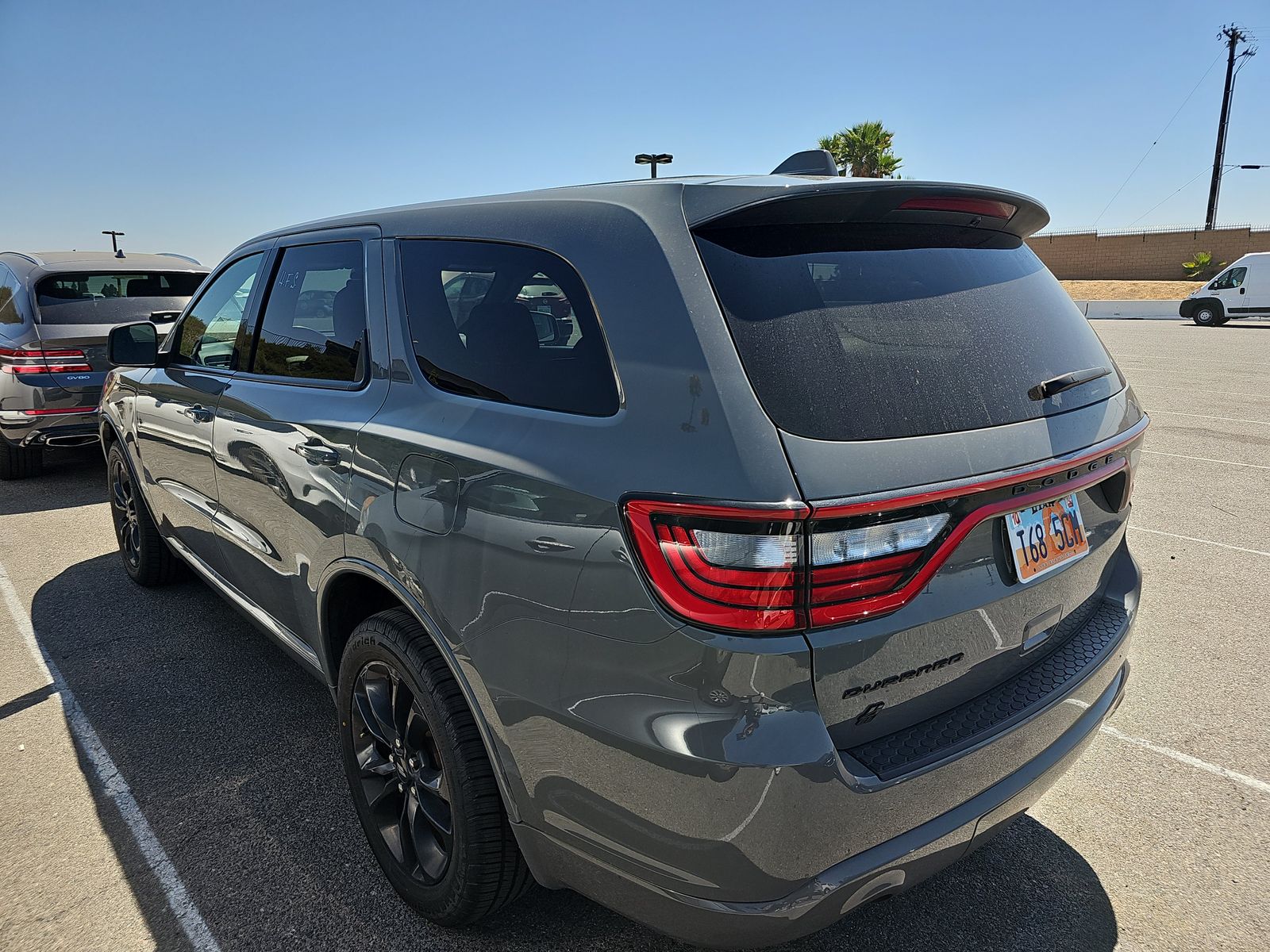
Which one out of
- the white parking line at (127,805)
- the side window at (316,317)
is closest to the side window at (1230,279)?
the side window at (316,317)

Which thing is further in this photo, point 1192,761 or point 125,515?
point 125,515

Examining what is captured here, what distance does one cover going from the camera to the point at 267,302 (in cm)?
314

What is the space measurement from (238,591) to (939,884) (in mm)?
2655

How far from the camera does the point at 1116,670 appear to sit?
7.31 feet

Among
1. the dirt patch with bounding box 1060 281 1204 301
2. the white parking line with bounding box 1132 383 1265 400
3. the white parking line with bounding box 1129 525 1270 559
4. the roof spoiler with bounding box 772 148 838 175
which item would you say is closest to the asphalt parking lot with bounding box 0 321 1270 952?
the white parking line with bounding box 1129 525 1270 559

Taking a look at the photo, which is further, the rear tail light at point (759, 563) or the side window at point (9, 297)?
the side window at point (9, 297)

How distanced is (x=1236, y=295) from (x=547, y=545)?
3172cm

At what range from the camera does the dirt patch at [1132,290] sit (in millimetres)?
41312

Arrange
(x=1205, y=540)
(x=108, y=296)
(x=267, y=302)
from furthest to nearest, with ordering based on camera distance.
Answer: (x=108, y=296)
(x=1205, y=540)
(x=267, y=302)

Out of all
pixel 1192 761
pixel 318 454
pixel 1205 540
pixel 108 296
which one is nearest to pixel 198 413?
pixel 318 454

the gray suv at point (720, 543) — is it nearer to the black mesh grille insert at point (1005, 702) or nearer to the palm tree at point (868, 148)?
the black mesh grille insert at point (1005, 702)

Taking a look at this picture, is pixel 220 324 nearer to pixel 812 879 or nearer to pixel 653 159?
pixel 812 879

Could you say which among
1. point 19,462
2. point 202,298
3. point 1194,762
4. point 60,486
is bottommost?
point 1194,762

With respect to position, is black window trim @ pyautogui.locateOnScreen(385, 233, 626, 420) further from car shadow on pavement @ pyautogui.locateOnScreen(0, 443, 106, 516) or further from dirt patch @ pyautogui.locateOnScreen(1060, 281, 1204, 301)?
dirt patch @ pyautogui.locateOnScreen(1060, 281, 1204, 301)
